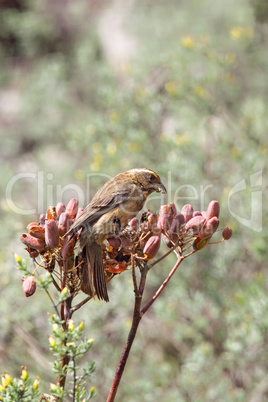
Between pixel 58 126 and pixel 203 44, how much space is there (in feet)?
8.42

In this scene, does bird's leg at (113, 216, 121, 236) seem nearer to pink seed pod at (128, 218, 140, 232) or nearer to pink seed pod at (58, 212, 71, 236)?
pink seed pod at (128, 218, 140, 232)

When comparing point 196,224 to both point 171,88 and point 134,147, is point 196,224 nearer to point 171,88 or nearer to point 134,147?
point 134,147

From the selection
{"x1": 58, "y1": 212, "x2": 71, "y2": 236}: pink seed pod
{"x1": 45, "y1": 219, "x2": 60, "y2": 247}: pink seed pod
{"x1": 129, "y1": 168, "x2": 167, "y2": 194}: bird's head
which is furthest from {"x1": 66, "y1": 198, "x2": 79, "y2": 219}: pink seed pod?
{"x1": 129, "y1": 168, "x2": 167, "y2": 194}: bird's head

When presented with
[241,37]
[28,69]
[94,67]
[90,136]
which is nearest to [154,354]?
[90,136]

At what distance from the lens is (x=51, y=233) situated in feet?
6.34

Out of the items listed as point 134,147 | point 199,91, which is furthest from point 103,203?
point 199,91

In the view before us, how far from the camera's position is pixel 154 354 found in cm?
514

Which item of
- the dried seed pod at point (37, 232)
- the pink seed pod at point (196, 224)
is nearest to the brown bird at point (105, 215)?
the dried seed pod at point (37, 232)

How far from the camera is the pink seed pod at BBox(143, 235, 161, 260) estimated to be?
77.2 inches

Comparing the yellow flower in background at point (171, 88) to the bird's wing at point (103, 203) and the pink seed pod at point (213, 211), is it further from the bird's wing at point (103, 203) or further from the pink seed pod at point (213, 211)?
the pink seed pod at point (213, 211)

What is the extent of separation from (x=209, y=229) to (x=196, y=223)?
54 mm

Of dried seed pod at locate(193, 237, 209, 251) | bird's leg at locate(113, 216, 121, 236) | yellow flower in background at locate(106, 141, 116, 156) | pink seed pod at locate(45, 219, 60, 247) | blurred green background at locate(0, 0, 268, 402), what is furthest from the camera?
yellow flower in background at locate(106, 141, 116, 156)

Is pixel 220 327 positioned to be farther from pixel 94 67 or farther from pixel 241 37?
pixel 94 67

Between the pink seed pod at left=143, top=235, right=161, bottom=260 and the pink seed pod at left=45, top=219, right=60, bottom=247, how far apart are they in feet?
1.08
